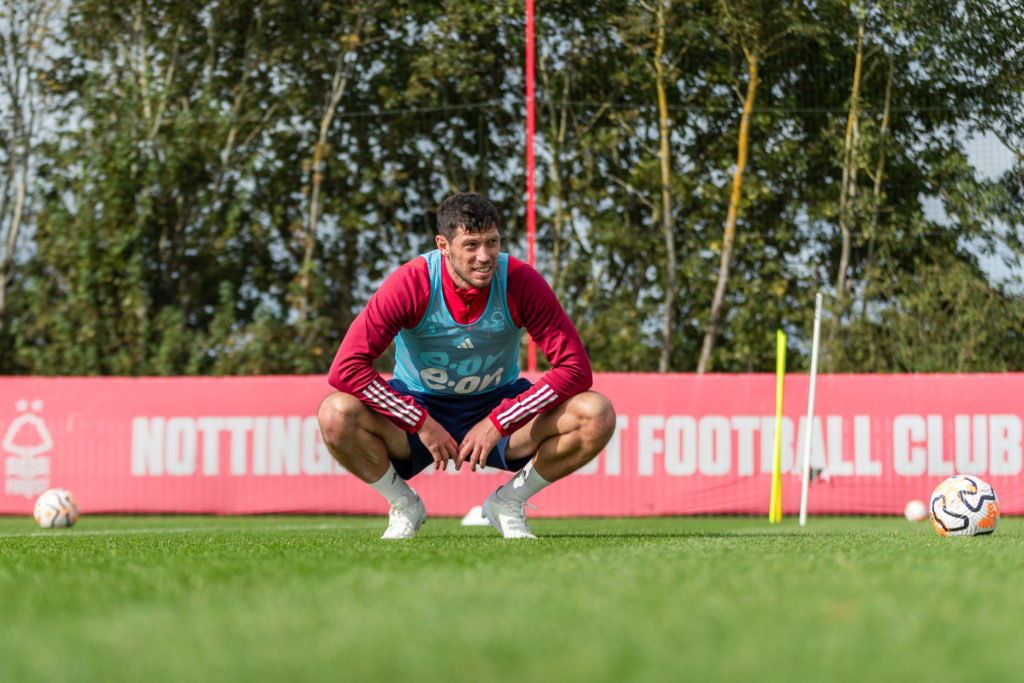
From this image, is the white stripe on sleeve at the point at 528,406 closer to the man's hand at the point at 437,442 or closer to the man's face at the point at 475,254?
the man's hand at the point at 437,442

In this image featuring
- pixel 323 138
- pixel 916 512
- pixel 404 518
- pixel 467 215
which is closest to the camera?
pixel 467 215

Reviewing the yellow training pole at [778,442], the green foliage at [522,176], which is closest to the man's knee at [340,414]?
the yellow training pole at [778,442]

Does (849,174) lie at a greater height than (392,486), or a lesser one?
greater

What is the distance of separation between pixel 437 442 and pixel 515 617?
241cm

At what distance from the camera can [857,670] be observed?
1.60 meters

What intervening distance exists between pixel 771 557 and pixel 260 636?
185 cm

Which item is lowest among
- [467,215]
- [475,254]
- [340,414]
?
[340,414]

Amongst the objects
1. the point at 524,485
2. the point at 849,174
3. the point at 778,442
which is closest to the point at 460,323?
the point at 524,485

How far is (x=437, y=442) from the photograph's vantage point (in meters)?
4.45

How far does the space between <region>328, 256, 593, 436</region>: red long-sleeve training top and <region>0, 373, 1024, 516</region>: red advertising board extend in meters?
7.15

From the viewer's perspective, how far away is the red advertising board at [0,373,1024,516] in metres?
11.6

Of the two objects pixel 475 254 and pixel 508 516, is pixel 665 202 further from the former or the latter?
pixel 475 254

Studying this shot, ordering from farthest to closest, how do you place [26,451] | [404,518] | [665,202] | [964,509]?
[665,202] < [26,451] < [964,509] < [404,518]

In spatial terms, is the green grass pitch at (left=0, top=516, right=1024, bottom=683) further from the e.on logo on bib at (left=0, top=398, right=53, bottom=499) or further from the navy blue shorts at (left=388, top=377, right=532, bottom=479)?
the e.on logo on bib at (left=0, top=398, right=53, bottom=499)
